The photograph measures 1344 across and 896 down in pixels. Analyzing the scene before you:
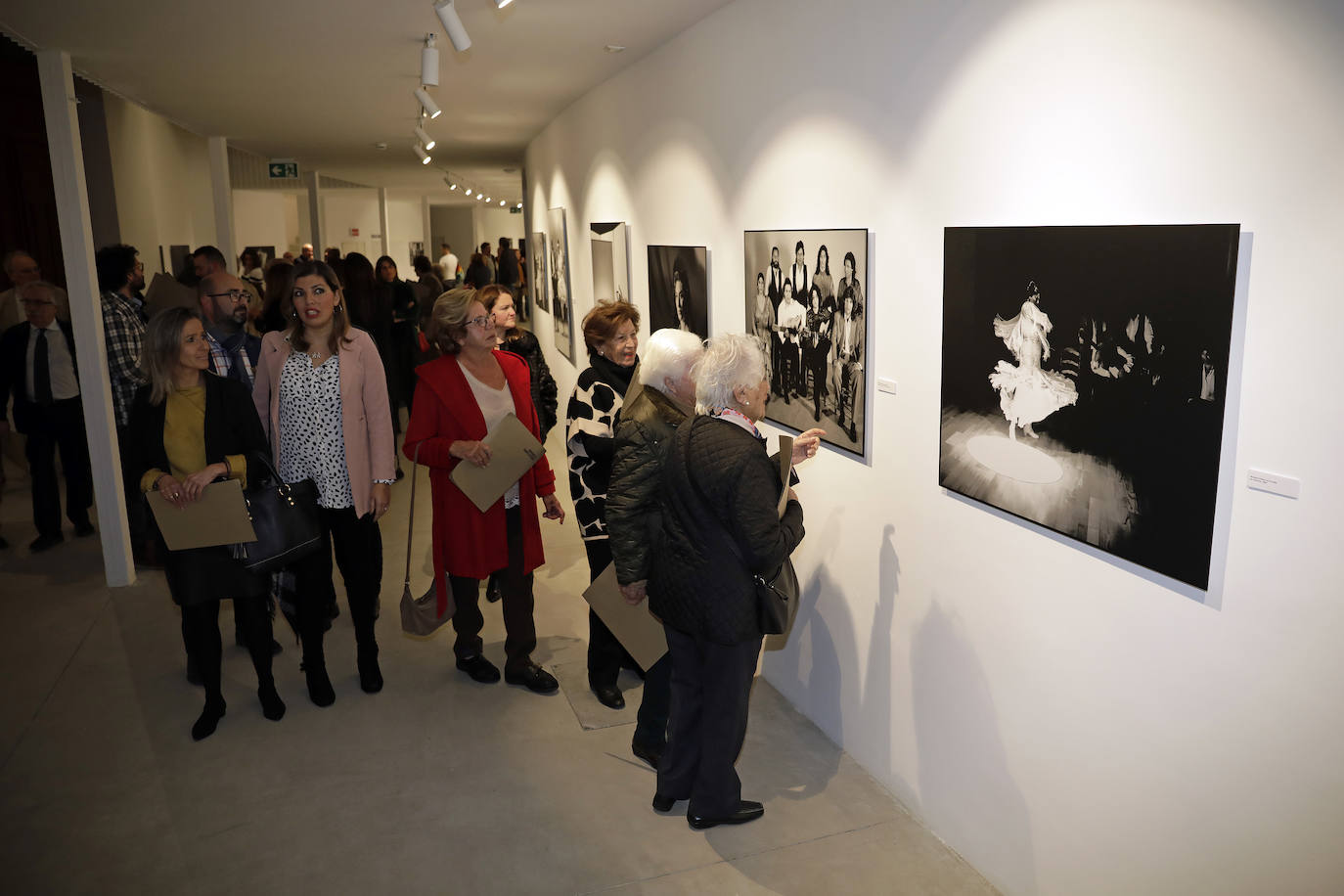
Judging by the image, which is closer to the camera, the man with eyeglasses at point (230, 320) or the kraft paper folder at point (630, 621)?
the kraft paper folder at point (630, 621)

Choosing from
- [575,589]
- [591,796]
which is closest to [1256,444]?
[591,796]

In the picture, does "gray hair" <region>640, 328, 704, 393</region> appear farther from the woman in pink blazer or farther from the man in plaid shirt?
the man in plaid shirt

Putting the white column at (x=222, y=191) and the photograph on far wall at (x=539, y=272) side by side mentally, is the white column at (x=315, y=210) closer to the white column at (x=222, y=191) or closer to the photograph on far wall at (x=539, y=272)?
the white column at (x=222, y=191)

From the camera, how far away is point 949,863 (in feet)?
10.2

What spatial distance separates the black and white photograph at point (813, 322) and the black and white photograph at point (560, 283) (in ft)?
15.7

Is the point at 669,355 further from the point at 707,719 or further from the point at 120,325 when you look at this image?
the point at 120,325

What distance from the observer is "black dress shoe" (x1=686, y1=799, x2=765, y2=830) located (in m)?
3.30

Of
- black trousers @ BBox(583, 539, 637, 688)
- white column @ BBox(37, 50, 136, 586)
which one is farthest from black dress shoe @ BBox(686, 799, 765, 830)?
white column @ BBox(37, 50, 136, 586)

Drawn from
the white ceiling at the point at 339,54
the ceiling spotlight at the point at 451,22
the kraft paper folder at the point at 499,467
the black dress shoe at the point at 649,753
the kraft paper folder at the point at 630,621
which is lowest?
the black dress shoe at the point at 649,753

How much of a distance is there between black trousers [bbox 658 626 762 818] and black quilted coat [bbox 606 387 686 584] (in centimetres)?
27

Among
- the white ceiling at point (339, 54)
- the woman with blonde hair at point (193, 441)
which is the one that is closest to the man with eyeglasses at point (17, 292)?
the white ceiling at point (339, 54)

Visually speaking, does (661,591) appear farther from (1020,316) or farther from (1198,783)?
(1198,783)

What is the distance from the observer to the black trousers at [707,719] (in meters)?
3.11

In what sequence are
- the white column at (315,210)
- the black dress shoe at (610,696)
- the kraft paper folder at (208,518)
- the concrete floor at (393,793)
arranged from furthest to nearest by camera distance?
the white column at (315,210)
the black dress shoe at (610,696)
the kraft paper folder at (208,518)
the concrete floor at (393,793)
